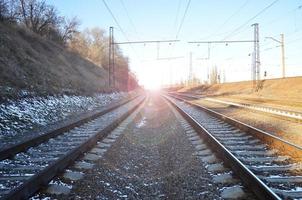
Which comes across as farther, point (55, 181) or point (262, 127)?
point (262, 127)

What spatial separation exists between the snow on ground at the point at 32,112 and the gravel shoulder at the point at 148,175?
4.24 m

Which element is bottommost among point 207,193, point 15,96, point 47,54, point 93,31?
point 207,193

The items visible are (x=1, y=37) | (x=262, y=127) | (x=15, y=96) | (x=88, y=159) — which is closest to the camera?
(x=88, y=159)

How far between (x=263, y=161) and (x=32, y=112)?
433 inches

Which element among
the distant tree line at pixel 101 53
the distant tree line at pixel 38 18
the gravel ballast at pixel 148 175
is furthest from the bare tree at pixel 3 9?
the distant tree line at pixel 101 53

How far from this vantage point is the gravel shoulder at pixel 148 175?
6.20 m

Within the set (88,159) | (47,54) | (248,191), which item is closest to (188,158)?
(88,159)

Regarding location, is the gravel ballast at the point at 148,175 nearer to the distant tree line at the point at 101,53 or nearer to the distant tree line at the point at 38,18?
the distant tree line at the point at 38,18

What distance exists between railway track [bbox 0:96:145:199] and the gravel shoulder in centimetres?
57

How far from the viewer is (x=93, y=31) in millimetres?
91312

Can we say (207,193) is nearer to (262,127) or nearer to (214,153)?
(214,153)

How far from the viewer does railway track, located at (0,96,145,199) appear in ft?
19.5

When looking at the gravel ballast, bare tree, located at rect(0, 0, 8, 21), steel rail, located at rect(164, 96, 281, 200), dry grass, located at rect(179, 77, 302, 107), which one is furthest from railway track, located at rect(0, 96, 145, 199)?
dry grass, located at rect(179, 77, 302, 107)

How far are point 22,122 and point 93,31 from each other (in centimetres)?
7964
